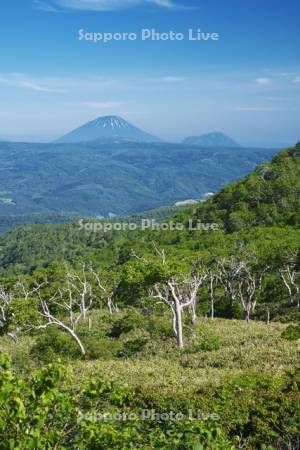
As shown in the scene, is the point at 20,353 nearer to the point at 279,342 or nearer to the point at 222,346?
the point at 222,346

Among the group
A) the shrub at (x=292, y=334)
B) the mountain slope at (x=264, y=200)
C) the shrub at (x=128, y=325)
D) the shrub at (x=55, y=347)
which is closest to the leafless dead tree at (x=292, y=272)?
the shrub at (x=128, y=325)

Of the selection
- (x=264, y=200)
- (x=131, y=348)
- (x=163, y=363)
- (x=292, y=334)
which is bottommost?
(x=131, y=348)

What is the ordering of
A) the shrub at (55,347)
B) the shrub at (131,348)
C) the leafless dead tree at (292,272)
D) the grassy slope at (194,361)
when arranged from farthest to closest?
1. the leafless dead tree at (292,272)
2. the shrub at (55,347)
3. the shrub at (131,348)
4. the grassy slope at (194,361)

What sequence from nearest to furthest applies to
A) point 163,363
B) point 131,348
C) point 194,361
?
1. point 194,361
2. point 163,363
3. point 131,348

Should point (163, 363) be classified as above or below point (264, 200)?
below

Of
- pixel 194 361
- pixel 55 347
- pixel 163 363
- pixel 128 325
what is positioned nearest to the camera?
pixel 194 361

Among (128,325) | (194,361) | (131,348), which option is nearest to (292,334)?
(194,361)

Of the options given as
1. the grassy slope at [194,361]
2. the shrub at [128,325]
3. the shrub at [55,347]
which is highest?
the grassy slope at [194,361]

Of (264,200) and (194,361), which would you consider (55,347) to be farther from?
(264,200)

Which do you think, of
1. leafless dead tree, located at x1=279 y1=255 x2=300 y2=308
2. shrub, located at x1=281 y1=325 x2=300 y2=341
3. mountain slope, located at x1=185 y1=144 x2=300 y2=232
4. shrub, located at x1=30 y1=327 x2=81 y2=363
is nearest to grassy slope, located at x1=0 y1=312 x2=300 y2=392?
shrub, located at x1=281 y1=325 x2=300 y2=341

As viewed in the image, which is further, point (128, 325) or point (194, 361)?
point (128, 325)

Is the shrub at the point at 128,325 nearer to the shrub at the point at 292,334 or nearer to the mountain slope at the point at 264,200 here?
the shrub at the point at 292,334

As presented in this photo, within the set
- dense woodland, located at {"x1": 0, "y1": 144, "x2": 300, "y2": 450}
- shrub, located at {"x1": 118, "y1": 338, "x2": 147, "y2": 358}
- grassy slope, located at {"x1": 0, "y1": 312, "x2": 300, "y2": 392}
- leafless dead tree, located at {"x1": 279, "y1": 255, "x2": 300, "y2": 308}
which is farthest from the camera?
leafless dead tree, located at {"x1": 279, "y1": 255, "x2": 300, "y2": 308}

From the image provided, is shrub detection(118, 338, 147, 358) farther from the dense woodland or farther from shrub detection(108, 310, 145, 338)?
shrub detection(108, 310, 145, 338)
